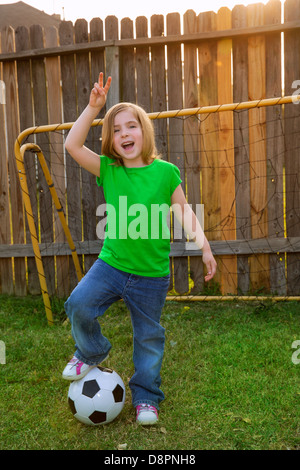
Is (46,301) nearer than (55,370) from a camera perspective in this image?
No

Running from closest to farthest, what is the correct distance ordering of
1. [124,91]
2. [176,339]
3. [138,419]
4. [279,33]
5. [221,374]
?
[138,419], [221,374], [176,339], [279,33], [124,91]

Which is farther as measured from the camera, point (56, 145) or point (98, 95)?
point (56, 145)

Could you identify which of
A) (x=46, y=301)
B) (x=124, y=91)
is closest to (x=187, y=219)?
(x=46, y=301)

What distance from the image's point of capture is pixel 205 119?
4391 mm

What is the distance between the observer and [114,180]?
2.38 m

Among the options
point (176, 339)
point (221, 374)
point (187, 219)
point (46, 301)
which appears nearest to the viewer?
point (187, 219)

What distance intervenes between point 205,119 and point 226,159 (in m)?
0.45

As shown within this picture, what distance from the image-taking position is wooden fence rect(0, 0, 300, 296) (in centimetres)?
430

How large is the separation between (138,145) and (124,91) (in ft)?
8.03

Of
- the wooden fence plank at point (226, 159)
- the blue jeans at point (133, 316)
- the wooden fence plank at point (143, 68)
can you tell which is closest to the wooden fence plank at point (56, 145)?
the wooden fence plank at point (143, 68)

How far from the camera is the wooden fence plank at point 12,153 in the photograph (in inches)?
190

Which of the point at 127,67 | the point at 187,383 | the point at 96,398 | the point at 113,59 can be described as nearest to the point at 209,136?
the point at 127,67

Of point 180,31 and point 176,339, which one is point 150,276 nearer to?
point 176,339

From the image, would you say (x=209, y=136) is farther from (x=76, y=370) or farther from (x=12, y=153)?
(x=76, y=370)
